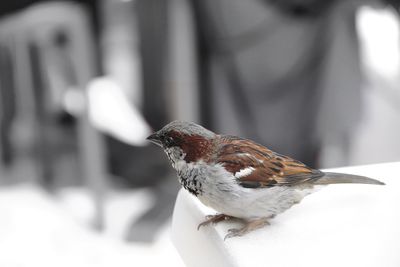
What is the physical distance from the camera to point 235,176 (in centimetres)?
51

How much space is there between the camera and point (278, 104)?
1.72 meters

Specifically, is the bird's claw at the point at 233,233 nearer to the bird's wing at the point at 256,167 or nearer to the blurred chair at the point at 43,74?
the bird's wing at the point at 256,167

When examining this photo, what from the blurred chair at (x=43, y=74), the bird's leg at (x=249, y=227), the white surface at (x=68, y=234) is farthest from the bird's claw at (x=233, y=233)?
the blurred chair at (x=43, y=74)

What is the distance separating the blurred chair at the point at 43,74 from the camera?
1801 mm

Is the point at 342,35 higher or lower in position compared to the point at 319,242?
higher

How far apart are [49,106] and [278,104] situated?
2.64 ft

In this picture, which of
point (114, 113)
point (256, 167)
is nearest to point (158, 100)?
point (114, 113)

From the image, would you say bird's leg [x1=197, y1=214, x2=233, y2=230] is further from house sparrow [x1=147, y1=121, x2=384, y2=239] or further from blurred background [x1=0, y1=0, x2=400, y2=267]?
blurred background [x1=0, y1=0, x2=400, y2=267]

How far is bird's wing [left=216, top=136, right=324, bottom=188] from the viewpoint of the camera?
1.67ft

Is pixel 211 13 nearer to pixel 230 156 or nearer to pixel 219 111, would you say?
pixel 219 111

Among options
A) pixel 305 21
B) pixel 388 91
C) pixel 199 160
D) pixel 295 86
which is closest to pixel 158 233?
pixel 295 86

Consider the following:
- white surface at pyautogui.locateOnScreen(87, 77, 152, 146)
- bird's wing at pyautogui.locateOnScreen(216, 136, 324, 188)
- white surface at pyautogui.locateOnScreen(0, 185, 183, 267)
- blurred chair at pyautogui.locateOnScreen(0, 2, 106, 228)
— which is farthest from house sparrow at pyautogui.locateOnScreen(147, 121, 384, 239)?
white surface at pyautogui.locateOnScreen(87, 77, 152, 146)

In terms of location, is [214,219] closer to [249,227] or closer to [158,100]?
[249,227]

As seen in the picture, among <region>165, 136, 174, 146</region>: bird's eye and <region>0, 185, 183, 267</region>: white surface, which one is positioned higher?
<region>165, 136, 174, 146</region>: bird's eye
